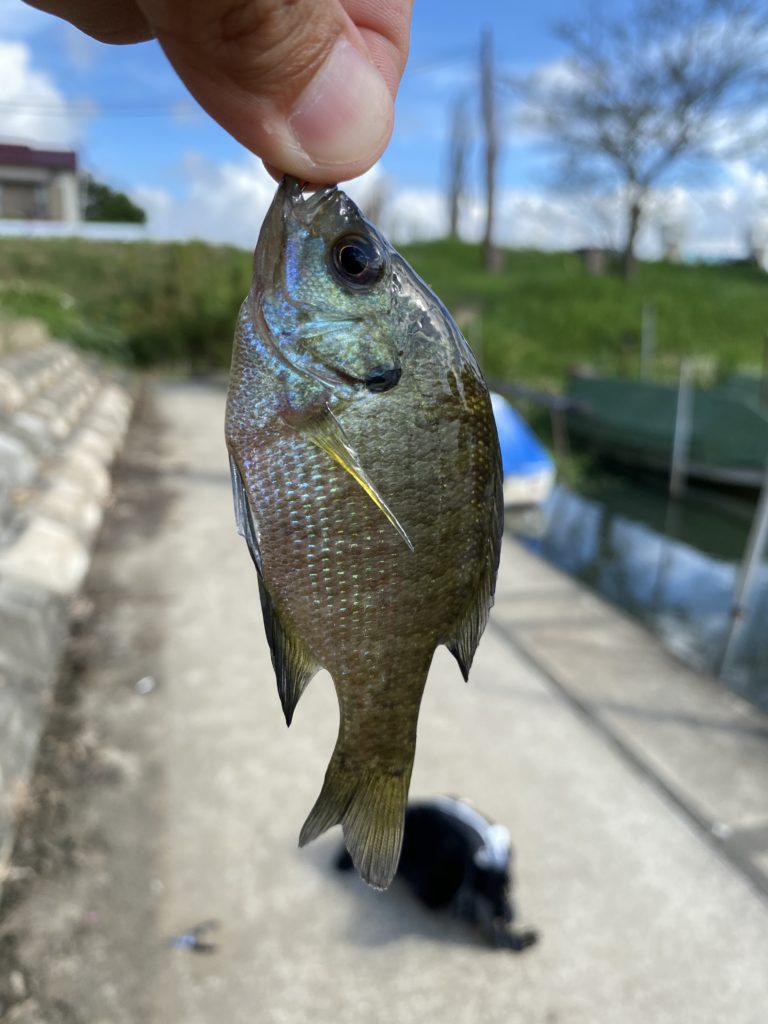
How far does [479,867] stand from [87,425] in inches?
269

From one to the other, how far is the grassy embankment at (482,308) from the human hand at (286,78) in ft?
51.7

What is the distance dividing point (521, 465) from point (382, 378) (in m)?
8.18

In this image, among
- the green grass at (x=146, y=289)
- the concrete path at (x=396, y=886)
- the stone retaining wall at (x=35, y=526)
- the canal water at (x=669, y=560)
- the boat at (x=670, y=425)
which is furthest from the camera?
the green grass at (x=146, y=289)

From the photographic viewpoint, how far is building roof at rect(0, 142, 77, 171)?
4.11 meters

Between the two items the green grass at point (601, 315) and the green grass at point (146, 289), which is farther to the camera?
the green grass at point (146, 289)

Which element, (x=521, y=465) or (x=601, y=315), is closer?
(x=521, y=465)

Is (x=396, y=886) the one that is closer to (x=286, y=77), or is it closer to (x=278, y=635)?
(x=278, y=635)

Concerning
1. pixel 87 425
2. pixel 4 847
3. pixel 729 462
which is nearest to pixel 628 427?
pixel 729 462

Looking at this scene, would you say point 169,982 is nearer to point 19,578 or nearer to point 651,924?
point 651,924

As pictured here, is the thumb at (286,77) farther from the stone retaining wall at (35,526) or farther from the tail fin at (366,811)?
the stone retaining wall at (35,526)

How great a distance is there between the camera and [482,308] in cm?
2406

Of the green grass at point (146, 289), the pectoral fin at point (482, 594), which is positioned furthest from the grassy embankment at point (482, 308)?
the pectoral fin at point (482, 594)

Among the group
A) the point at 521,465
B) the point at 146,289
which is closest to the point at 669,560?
the point at 521,465

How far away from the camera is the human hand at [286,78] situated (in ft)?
3.16
